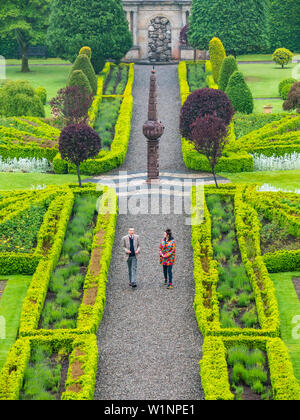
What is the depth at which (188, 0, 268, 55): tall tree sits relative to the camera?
189 feet

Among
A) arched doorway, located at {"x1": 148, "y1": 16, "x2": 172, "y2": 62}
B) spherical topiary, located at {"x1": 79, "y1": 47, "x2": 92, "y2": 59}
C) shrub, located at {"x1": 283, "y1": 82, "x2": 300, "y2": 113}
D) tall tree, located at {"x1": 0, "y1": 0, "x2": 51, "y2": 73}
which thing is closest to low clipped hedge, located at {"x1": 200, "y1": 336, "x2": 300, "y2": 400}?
shrub, located at {"x1": 283, "y1": 82, "x2": 300, "y2": 113}

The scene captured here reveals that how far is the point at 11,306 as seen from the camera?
22.1 m

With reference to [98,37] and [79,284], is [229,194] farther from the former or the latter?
[98,37]

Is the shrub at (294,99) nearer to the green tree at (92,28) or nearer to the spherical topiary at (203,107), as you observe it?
the spherical topiary at (203,107)

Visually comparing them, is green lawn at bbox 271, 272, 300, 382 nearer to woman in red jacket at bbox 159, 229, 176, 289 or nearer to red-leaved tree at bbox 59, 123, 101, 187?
woman in red jacket at bbox 159, 229, 176, 289

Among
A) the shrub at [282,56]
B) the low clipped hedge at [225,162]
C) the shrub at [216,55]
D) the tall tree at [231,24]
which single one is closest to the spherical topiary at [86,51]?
the shrub at [216,55]

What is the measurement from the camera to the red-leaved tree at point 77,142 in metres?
30.0

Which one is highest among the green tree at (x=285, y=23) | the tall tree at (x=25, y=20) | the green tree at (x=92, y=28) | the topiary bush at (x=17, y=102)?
the green tree at (x=285, y=23)

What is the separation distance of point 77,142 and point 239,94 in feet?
59.2

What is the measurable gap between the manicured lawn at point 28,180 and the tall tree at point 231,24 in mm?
27464

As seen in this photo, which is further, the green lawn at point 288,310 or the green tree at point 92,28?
the green tree at point 92,28

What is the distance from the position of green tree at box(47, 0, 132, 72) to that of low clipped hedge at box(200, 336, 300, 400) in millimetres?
39516

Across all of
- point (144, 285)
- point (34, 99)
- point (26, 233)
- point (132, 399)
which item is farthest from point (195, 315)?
point (34, 99)

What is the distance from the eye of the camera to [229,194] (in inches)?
1128
